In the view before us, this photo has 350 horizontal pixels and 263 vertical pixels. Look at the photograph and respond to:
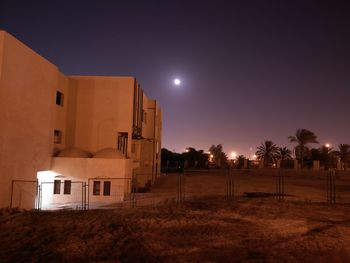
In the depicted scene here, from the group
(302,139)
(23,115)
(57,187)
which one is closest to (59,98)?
(23,115)

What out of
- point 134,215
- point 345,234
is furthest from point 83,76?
point 345,234

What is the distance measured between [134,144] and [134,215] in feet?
67.3

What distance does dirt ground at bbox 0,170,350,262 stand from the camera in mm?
10508

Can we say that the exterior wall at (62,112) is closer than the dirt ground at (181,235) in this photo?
No

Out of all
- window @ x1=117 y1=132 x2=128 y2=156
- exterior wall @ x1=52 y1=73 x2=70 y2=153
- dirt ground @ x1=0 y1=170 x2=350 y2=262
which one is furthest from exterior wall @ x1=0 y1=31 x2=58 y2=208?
window @ x1=117 y1=132 x2=128 y2=156

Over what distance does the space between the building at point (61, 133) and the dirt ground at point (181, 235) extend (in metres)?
4.68

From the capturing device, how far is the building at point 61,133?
66.8ft

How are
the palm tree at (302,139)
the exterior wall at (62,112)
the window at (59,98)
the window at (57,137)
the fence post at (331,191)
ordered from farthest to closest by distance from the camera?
the palm tree at (302,139), the window at (59,98), the window at (57,137), the exterior wall at (62,112), the fence post at (331,191)

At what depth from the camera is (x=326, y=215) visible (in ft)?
55.4

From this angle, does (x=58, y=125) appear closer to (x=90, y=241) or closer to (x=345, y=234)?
(x=90, y=241)

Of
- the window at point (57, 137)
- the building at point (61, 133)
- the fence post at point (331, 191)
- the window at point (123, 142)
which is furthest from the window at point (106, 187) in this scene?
the fence post at point (331, 191)

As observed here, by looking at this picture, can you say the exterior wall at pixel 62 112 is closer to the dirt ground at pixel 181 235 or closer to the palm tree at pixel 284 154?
the dirt ground at pixel 181 235

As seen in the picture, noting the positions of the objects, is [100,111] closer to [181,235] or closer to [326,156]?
[181,235]

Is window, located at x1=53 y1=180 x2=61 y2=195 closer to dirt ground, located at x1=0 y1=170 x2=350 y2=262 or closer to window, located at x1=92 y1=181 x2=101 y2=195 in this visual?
window, located at x1=92 y1=181 x2=101 y2=195
